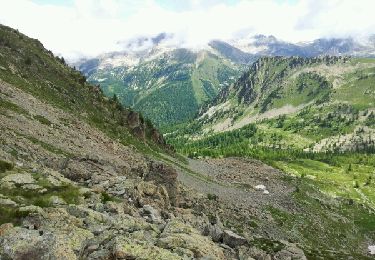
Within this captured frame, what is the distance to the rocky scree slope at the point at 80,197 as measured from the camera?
98.1 feet

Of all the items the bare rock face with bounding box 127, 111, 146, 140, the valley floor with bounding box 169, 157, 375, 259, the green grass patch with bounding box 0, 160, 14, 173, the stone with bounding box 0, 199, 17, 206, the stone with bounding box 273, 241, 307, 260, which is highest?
the bare rock face with bounding box 127, 111, 146, 140

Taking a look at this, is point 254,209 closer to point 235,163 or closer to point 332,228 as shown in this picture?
point 332,228

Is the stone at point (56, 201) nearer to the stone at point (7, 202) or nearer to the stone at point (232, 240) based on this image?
the stone at point (7, 202)

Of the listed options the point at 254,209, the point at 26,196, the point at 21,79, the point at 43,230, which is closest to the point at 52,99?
the point at 21,79

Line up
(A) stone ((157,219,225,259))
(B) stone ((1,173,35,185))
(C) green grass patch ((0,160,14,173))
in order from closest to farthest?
1. (A) stone ((157,219,225,259))
2. (B) stone ((1,173,35,185))
3. (C) green grass patch ((0,160,14,173))

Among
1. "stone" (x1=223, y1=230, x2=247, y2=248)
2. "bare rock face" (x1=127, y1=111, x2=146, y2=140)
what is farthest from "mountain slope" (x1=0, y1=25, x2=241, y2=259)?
"bare rock face" (x1=127, y1=111, x2=146, y2=140)

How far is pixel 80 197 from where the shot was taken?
43.3 meters

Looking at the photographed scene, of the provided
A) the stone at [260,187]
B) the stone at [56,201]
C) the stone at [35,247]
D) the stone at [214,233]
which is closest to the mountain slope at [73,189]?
the stone at [35,247]

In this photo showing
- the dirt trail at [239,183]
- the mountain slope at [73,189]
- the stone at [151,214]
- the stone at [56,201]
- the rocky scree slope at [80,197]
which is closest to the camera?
the mountain slope at [73,189]

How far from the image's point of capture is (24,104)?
97500 millimetres

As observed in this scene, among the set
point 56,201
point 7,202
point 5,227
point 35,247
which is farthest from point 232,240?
point 35,247

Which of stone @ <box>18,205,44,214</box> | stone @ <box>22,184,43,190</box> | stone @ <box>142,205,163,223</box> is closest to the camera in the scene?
stone @ <box>18,205,44,214</box>

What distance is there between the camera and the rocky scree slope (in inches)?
1177

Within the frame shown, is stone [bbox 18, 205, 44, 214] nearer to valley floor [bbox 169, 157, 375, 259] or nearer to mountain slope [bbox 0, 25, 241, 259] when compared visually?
mountain slope [bbox 0, 25, 241, 259]
